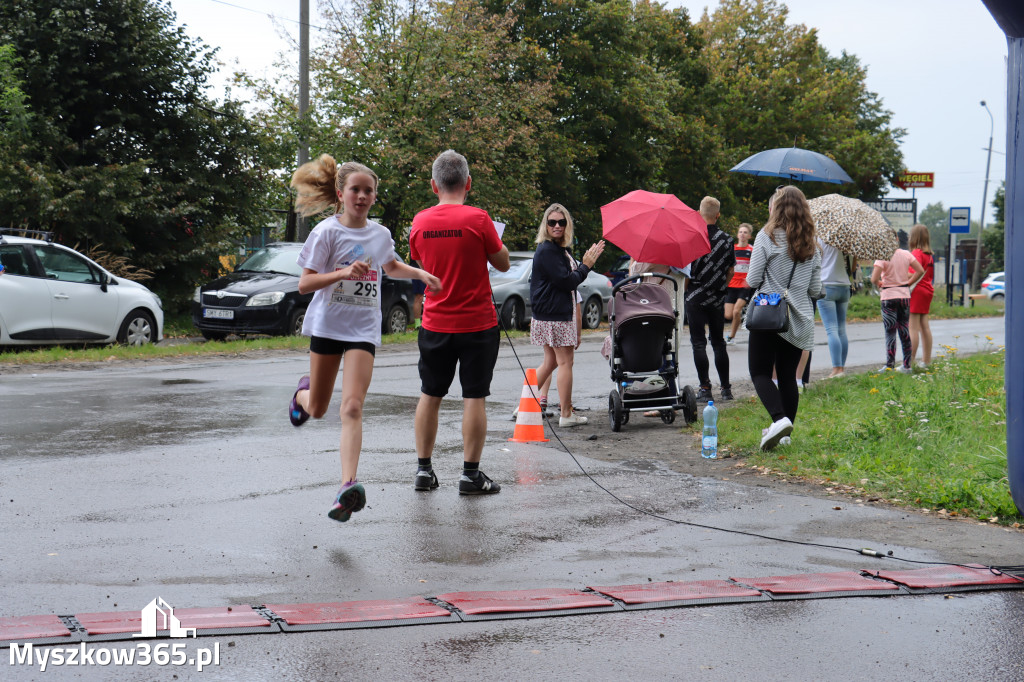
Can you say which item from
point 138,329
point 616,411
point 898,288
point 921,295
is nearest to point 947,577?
point 616,411

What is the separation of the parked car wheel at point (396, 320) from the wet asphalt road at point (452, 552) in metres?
11.4

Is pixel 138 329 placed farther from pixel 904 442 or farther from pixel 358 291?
pixel 904 442

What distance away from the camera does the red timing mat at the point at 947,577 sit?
496 cm

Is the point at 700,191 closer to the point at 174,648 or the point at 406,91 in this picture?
the point at 406,91

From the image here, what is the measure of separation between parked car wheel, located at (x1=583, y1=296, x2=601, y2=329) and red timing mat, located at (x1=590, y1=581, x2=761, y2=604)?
20.1 metres

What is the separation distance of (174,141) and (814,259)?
59.1 ft

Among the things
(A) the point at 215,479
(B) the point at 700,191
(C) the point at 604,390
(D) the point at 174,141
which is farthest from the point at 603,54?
(A) the point at 215,479

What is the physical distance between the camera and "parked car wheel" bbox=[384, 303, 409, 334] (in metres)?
21.0

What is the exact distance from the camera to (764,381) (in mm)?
8602

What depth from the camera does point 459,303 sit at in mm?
6684

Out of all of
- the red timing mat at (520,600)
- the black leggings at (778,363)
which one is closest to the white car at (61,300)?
the black leggings at (778,363)

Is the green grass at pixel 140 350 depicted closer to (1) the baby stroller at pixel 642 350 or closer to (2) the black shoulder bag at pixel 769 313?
(1) the baby stroller at pixel 642 350

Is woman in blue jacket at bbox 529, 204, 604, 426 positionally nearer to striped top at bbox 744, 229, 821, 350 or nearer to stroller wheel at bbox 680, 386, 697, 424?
stroller wheel at bbox 680, 386, 697, 424

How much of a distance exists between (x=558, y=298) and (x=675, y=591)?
5344 mm
